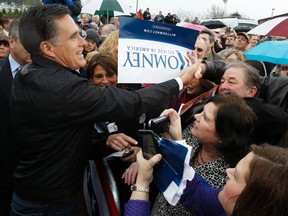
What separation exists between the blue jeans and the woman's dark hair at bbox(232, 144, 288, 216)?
104 centimetres

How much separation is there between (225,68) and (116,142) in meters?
1.14

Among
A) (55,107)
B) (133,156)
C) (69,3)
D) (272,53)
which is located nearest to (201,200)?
(133,156)

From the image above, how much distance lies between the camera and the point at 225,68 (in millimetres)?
2592

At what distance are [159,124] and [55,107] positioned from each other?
21.9 inches

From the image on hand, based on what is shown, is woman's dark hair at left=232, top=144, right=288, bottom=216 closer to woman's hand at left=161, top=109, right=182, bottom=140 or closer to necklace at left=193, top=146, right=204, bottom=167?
woman's hand at left=161, top=109, right=182, bottom=140

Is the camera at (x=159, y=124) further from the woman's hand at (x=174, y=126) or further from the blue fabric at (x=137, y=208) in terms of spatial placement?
the blue fabric at (x=137, y=208)

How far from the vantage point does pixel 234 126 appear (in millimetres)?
1846

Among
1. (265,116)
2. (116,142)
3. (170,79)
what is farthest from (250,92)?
(116,142)

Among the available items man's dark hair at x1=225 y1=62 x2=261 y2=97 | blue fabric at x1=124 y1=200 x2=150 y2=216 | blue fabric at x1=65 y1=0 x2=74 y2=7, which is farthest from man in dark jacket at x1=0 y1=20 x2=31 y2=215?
blue fabric at x1=65 y1=0 x2=74 y2=7

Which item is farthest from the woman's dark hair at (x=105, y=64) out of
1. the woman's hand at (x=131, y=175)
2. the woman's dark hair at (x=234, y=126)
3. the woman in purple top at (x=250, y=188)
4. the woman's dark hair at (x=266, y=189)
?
the woman's dark hair at (x=266, y=189)

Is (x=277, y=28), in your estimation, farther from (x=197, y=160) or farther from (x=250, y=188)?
(x=250, y=188)

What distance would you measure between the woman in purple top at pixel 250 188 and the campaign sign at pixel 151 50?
54 cm

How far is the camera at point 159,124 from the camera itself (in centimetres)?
170

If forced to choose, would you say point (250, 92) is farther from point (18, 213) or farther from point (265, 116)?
point (18, 213)
